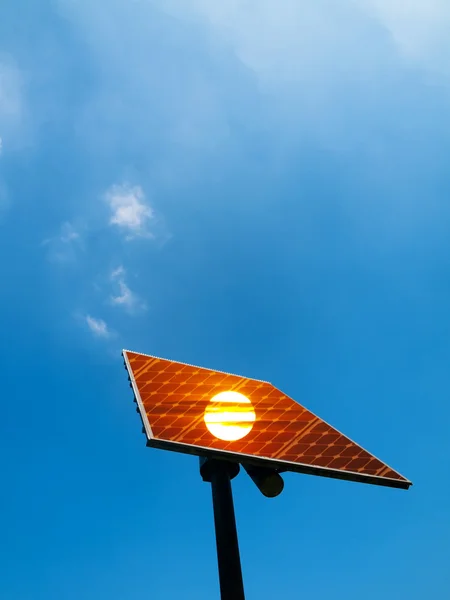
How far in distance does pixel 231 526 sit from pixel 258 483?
2.36 ft

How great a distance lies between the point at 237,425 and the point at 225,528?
127cm

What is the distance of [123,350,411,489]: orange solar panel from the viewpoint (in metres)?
5.57

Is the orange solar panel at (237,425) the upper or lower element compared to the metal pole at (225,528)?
upper

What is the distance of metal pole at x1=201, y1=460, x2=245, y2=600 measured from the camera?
4910 mm

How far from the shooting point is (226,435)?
577 cm

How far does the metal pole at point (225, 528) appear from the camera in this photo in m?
4.91

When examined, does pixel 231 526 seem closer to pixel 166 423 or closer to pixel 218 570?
pixel 218 570

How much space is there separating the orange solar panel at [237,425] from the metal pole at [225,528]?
353 mm

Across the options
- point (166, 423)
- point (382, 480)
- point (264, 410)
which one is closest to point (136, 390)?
point (166, 423)

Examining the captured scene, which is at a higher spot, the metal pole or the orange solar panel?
the orange solar panel

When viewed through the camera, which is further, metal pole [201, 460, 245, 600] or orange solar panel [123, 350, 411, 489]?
orange solar panel [123, 350, 411, 489]

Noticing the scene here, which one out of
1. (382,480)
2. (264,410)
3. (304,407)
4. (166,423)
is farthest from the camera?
(304,407)

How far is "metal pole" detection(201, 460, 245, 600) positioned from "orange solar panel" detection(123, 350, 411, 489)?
0.35 metres

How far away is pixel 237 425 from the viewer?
601cm
